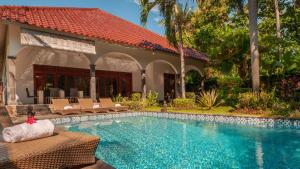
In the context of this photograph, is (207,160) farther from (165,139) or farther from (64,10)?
(64,10)

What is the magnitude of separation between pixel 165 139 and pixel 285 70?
1010cm

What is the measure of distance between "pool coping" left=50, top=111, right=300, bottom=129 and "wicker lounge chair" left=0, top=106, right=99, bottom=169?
9.52 metres

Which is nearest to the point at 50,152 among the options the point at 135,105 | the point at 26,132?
the point at 26,132

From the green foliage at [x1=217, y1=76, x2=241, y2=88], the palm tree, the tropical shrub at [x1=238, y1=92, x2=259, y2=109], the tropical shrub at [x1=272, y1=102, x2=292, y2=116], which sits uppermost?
the palm tree

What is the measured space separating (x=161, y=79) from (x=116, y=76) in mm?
5171

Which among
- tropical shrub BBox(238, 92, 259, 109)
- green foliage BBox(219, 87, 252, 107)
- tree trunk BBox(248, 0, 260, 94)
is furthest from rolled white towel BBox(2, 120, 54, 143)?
green foliage BBox(219, 87, 252, 107)

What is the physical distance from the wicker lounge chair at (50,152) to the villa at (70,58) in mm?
10013

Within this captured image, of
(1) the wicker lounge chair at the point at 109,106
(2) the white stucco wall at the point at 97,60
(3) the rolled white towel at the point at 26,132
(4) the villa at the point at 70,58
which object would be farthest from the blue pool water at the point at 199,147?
(2) the white stucco wall at the point at 97,60

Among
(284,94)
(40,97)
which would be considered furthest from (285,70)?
(40,97)

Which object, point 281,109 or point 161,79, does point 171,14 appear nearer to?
point 281,109

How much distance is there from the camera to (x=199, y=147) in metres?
7.66

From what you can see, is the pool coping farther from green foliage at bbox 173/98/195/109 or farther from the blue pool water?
green foliage at bbox 173/98/195/109

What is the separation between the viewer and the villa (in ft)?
42.1

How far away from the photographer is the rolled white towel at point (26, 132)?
3244 millimetres
